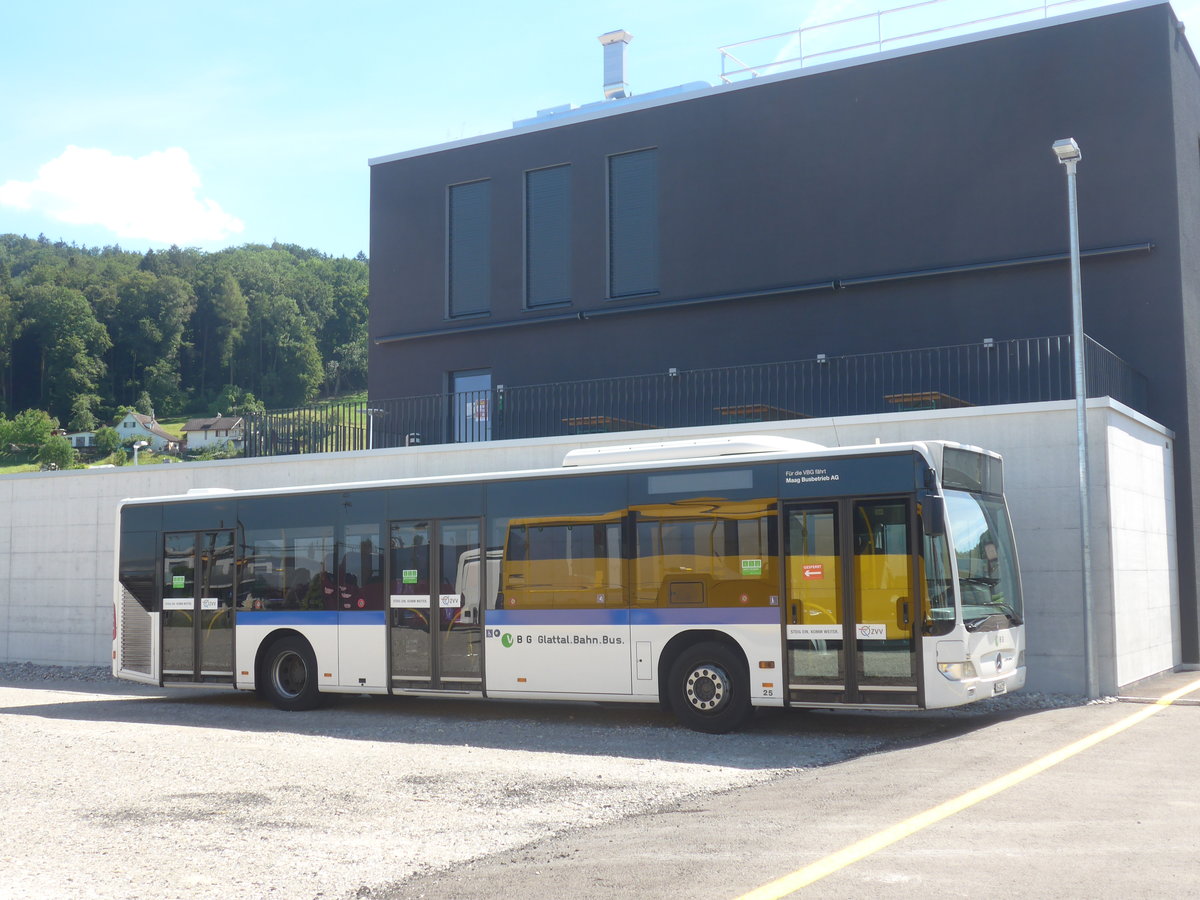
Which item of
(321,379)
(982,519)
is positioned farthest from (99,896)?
(321,379)

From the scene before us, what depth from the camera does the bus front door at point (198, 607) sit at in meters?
16.6

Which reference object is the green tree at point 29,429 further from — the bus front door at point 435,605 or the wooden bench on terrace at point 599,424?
the bus front door at point 435,605

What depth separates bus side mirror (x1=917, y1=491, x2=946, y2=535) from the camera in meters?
11.7

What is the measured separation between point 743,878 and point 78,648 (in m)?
20.7

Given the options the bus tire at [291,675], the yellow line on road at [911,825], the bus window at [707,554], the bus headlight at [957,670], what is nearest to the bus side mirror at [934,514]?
the bus headlight at [957,670]

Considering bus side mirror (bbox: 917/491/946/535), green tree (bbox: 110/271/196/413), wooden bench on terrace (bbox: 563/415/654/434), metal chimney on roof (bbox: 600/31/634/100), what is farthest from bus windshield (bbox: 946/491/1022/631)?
green tree (bbox: 110/271/196/413)

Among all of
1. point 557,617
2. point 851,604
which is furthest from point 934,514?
point 557,617

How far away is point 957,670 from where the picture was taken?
11.7 metres

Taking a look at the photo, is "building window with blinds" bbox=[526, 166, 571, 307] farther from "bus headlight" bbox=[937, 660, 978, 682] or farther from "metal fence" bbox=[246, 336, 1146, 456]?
"bus headlight" bbox=[937, 660, 978, 682]

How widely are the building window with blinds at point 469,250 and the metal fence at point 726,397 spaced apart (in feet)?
7.16

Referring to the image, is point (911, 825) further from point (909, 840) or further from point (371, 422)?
point (371, 422)

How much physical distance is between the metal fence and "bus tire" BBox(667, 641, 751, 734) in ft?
23.3

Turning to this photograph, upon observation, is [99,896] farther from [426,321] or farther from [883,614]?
[426,321]

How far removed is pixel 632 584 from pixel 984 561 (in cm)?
369
